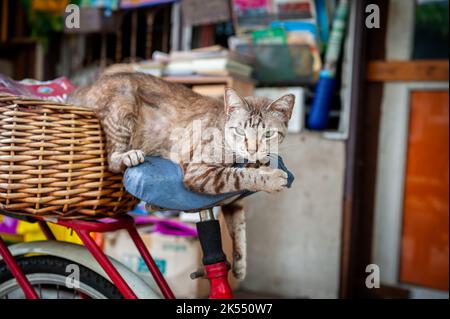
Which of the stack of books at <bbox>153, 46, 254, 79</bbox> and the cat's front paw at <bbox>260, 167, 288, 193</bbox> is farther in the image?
the stack of books at <bbox>153, 46, 254, 79</bbox>

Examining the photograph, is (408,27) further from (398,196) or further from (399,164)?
(398,196)

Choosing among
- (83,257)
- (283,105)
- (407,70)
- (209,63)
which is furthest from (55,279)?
(407,70)

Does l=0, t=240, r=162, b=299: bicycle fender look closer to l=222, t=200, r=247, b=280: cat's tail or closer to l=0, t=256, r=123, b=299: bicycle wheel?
l=0, t=256, r=123, b=299: bicycle wheel

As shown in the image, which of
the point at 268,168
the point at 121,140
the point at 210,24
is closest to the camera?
the point at 268,168

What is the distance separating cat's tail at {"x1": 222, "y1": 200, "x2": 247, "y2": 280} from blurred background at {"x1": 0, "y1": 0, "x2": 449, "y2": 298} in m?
1.35

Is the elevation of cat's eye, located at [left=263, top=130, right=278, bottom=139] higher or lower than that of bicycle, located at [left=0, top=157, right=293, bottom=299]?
higher

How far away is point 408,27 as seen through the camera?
288 centimetres

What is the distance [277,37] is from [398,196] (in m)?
1.24

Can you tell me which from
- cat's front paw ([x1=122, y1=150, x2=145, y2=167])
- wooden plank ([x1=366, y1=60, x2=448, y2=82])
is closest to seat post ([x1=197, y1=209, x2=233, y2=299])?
cat's front paw ([x1=122, y1=150, x2=145, y2=167])

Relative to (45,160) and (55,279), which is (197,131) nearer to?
(45,160)

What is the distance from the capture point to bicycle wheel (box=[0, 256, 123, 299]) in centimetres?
148

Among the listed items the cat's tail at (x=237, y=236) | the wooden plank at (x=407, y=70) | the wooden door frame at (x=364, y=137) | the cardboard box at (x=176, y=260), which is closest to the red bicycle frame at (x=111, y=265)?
the cat's tail at (x=237, y=236)

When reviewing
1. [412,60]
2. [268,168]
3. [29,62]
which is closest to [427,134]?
[412,60]

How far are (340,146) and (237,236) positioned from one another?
1.68 m
